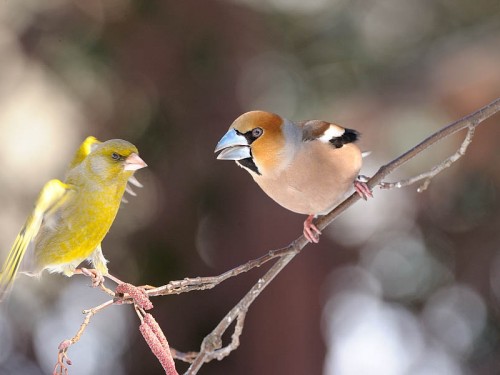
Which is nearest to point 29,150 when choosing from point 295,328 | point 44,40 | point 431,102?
point 44,40

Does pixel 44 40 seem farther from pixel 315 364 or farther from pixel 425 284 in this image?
pixel 425 284

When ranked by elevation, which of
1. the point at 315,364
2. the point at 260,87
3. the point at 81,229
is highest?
the point at 260,87

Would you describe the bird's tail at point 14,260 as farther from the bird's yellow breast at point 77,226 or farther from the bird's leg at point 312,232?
the bird's leg at point 312,232

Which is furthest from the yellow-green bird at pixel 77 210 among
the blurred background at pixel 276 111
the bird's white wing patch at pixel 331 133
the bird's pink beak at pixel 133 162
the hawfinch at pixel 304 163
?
the blurred background at pixel 276 111

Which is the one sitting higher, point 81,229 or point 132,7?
point 132,7

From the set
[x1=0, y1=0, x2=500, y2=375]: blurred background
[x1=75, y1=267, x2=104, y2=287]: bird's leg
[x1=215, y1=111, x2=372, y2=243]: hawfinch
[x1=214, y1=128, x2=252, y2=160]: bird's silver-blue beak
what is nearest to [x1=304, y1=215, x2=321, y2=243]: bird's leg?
[x1=215, y1=111, x2=372, y2=243]: hawfinch

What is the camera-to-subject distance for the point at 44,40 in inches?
102

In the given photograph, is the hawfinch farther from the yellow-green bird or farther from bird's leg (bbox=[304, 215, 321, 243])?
the yellow-green bird

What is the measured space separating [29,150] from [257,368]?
4.02ft

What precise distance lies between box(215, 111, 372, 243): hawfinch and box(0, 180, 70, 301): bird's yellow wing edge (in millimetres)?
346

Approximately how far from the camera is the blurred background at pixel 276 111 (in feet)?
8.41

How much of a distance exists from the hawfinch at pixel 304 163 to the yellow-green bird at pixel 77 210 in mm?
318

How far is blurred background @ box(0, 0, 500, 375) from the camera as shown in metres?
2.56

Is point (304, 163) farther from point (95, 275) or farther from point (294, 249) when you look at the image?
point (95, 275)
